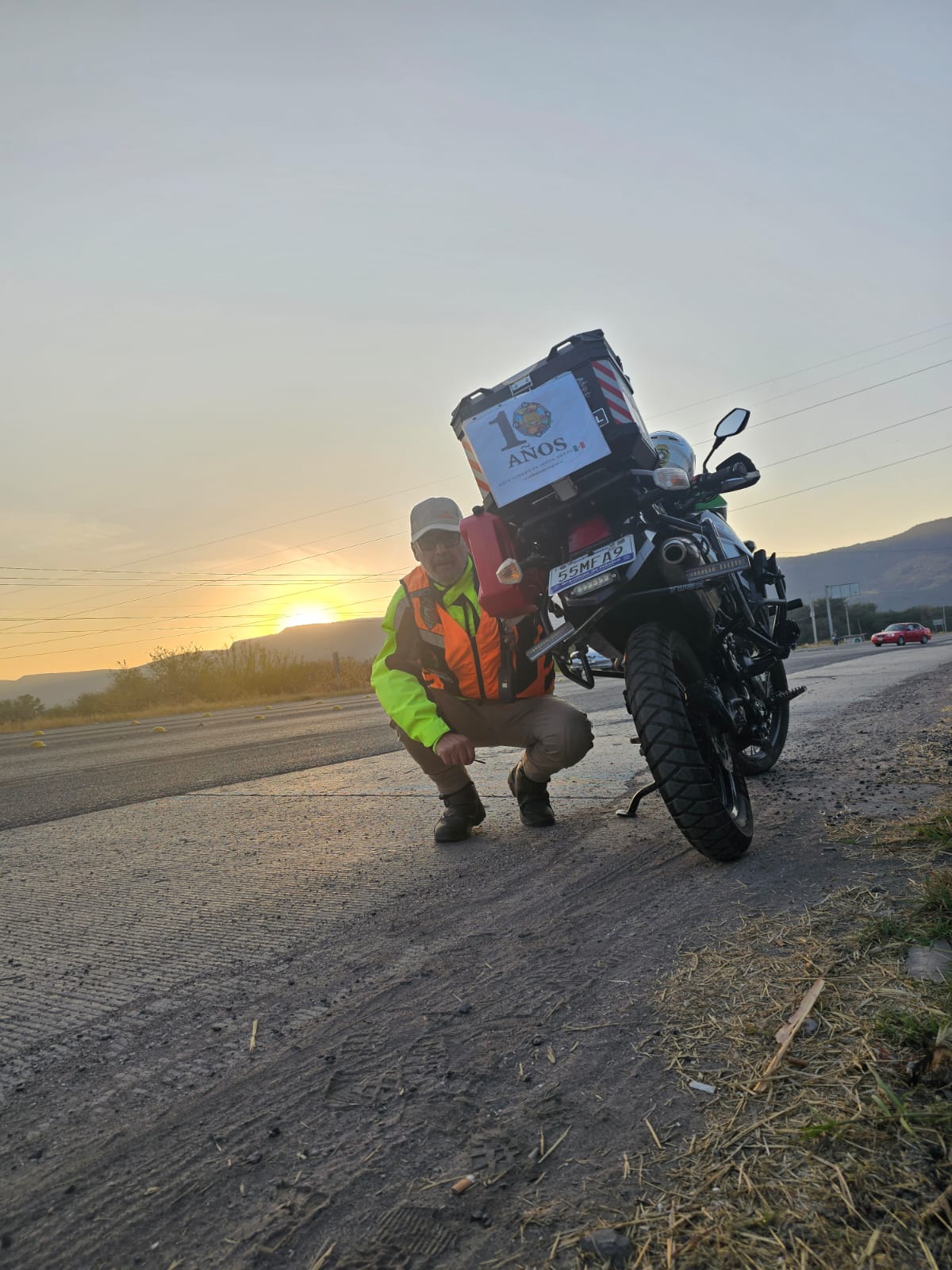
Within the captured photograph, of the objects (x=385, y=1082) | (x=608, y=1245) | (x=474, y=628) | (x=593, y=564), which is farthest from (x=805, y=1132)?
(x=474, y=628)

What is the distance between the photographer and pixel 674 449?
13.7ft

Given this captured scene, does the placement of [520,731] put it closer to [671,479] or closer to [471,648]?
[471,648]

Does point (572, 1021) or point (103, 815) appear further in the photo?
point (103, 815)

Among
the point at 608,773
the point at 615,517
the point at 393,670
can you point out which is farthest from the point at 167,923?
the point at 608,773

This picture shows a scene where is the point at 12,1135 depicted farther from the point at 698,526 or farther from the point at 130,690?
the point at 130,690

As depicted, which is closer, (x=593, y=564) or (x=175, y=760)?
(x=593, y=564)

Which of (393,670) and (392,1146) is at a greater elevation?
(393,670)

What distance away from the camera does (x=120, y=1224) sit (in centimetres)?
139

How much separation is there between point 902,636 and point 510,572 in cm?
4457

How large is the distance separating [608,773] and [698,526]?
7.94ft

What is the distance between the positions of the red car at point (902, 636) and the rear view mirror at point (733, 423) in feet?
135

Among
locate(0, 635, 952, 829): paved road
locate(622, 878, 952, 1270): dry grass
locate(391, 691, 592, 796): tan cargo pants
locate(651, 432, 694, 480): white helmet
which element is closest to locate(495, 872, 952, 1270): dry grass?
locate(622, 878, 952, 1270): dry grass

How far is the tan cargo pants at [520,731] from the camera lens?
4117 millimetres

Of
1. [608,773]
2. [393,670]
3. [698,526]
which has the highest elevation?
[698,526]
